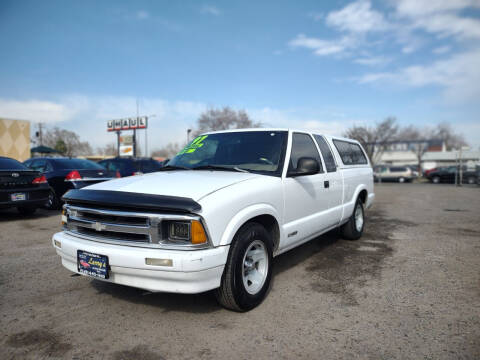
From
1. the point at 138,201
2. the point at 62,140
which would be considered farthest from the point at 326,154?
the point at 62,140

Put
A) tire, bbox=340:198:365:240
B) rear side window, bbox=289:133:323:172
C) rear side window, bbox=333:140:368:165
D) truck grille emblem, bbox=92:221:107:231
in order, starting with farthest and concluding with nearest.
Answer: tire, bbox=340:198:365:240, rear side window, bbox=333:140:368:165, rear side window, bbox=289:133:323:172, truck grille emblem, bbox=92:221:107:231

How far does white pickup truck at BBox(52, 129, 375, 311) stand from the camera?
254cm

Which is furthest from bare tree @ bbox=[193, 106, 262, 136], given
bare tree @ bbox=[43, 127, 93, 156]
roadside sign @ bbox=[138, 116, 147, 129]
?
→ bare tree @ bbox=[43, 127, 93, 156]

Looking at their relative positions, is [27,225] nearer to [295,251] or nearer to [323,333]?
[295,251]

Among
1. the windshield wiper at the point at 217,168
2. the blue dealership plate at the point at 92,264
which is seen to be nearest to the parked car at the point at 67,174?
the windshield wiper at the point at 217,168

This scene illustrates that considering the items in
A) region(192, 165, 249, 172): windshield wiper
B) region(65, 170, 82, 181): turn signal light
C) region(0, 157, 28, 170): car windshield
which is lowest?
region(65, 170, 82, 181): turn signal light

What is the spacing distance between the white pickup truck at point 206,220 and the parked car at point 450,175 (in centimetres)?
2623

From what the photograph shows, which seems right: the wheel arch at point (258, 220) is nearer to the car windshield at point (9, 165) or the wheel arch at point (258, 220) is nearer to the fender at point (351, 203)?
the fender at point (351, 203)

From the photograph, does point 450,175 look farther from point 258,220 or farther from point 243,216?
point 243,216

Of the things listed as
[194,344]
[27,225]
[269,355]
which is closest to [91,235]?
[194,344]

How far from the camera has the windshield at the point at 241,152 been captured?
12.1ft

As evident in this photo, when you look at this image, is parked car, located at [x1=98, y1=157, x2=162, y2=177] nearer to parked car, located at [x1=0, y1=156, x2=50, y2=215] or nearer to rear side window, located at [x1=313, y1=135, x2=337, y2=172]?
parked car, located at [x1=0, y1=156, x2=50, y2=215]

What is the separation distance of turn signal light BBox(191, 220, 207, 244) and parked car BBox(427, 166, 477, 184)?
2769cm

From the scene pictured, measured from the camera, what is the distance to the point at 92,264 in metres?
2.76
